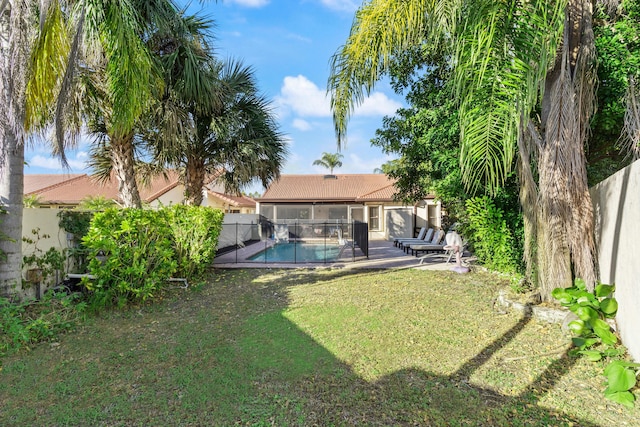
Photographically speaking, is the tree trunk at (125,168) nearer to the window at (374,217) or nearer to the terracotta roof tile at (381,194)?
the terracotta roof tile at (381,194)

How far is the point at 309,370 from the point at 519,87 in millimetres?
3650

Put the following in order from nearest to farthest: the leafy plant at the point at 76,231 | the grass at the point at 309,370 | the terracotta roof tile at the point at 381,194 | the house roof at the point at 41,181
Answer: the grass at the point at 309,370 → the leafy plant at the point at 76,231 → the terracotta roof tile at the point at 381,194 → the house roof at the point at 41,181

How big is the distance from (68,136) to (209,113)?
365 centimetres

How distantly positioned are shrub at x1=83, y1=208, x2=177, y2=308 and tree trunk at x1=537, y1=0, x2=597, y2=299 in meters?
6.73

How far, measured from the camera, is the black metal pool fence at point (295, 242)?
11406 mm

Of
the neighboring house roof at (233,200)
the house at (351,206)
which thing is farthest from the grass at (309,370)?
the neighboring house roof at (233,200)

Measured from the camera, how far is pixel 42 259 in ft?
18.6

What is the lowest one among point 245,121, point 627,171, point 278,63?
point 627,171

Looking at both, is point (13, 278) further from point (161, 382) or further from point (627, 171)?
point (627, 171)

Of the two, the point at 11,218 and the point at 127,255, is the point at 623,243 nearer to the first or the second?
the point at 127,255

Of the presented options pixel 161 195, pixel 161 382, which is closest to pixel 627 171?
pixel 161 382

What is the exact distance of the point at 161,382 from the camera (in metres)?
3.28

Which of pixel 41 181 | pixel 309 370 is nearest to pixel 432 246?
pixel 309 370

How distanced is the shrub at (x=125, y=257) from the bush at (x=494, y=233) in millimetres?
6809
